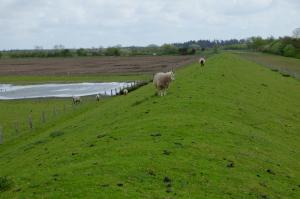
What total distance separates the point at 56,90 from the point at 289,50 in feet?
348

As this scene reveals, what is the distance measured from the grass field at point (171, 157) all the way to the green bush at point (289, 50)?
13713 cm

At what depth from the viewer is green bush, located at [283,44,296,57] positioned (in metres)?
164

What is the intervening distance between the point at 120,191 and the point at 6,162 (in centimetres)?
1354

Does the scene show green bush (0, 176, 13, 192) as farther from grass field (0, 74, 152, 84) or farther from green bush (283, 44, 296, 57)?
green bush (283, 44, 296, 57)

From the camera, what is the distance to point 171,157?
18219mm

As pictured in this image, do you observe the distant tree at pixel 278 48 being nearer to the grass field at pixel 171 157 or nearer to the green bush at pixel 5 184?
the grass field at pixel 171 157

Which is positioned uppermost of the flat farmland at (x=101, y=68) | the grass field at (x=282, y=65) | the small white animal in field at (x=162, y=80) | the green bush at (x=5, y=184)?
the small white animal in field at (x=162, y=80)

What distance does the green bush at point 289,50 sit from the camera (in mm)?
164450

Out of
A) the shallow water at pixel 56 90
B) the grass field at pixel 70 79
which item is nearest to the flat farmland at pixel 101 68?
the grass field at pixel 70 79

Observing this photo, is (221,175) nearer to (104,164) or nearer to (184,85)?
(104,164)

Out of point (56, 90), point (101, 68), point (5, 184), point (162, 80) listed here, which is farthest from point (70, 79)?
point (5, 184)

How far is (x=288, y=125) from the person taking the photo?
3109 centimetres

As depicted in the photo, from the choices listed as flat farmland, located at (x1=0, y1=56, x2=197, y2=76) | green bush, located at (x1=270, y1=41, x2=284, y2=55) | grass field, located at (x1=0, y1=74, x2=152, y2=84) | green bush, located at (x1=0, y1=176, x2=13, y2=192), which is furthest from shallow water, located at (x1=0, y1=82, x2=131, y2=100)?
green bush, located at (x1=270, y1=41, x2=284, y2=55)

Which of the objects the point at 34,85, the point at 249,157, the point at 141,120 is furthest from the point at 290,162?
the point at 34,85
